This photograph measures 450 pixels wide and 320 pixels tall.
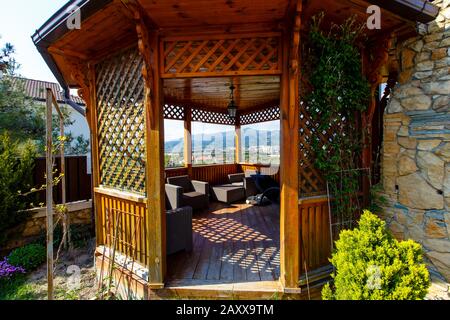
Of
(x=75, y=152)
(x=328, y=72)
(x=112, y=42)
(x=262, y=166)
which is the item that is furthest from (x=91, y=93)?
(x=75, y=152)

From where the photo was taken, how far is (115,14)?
2.09 metres

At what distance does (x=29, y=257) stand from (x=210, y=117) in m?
5.68

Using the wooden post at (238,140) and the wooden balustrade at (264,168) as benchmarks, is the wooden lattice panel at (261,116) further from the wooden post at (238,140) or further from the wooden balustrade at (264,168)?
the wooden balustrade at (264,168)

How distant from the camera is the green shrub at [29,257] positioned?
10.8ft

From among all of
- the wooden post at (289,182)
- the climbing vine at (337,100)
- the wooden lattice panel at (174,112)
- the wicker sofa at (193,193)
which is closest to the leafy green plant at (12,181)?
the wicker sofa at (193,193)

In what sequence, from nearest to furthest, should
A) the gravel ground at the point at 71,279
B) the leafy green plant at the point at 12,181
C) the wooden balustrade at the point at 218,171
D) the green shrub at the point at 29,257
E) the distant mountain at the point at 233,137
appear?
1. the gravel ground at the point at 71,279
2. the green shrub at the point at 29,257
3. the leafy green plant at the point at 12,181
4. the wooden balustrade at the point at 218,171
5. the distant mountain at the point at 233,137

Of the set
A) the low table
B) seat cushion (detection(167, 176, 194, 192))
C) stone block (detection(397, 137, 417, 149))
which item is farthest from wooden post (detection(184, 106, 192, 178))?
stone block (detection(397, 137, 417, 149))

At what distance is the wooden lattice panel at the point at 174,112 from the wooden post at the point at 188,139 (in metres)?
0.12

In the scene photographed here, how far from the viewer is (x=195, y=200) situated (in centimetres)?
502

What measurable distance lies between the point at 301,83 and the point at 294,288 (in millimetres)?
2226

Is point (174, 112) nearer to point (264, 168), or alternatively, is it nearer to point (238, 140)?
point (238, 140)

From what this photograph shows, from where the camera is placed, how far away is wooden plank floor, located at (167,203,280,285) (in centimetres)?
254

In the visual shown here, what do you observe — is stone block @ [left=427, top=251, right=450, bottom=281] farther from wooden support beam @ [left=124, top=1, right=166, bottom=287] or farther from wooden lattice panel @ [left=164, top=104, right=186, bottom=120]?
wooden lattice panel @ [left=164, top=104, right=186, bottom=120]

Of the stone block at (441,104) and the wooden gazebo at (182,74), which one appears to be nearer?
the wooden gazebo at (182,74)
